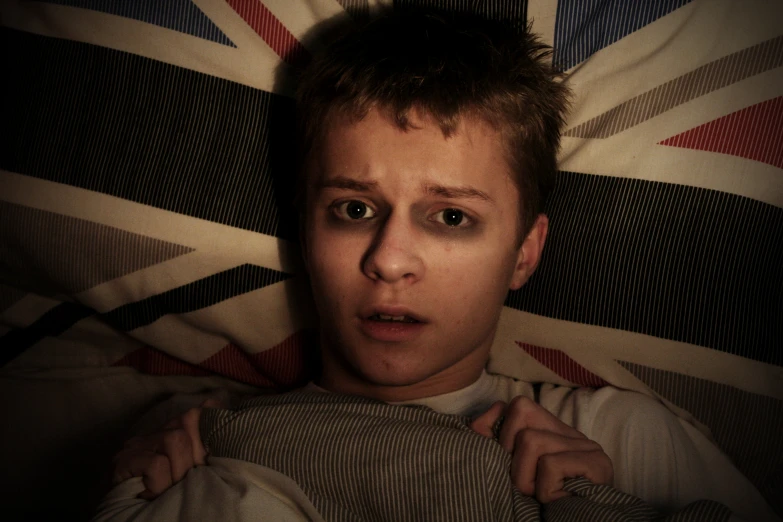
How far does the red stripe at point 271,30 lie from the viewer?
3.72ft

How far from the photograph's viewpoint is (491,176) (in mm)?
990

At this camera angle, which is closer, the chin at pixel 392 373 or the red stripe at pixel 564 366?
the chin at pixel 392 373

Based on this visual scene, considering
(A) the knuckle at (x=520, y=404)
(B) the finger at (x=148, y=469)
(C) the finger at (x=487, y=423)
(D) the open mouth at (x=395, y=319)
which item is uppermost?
(D) the open mouth at (x=395, y=319)

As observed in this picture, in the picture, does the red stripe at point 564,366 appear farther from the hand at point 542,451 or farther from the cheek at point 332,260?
the cheek at point 332,260

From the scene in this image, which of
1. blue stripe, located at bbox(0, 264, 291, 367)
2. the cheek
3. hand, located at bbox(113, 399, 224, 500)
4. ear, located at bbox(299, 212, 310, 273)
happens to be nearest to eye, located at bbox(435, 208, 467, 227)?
the cheek

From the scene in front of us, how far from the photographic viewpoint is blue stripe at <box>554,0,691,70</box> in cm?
104

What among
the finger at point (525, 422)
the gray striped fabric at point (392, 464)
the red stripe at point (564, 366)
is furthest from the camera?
the red stripe at point (564, 366)

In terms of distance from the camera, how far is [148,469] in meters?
0.94

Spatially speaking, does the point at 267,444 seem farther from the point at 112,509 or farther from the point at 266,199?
the point at 266,199

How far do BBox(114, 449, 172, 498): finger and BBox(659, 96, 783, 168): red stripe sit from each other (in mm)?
867

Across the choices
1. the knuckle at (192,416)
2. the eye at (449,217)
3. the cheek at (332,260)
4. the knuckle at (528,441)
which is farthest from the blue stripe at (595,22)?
the knuckle at (192,416)

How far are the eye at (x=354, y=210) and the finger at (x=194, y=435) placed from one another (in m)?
0.35

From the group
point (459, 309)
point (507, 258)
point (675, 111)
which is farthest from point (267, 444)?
point (675, 111)

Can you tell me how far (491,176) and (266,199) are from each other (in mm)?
393
